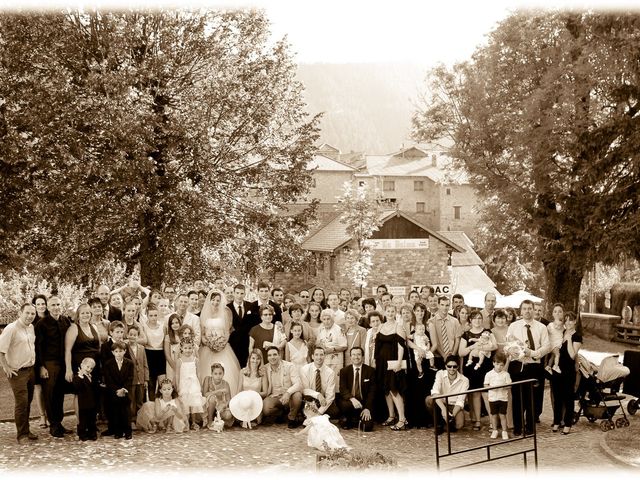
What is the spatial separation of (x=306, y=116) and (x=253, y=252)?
169 inches

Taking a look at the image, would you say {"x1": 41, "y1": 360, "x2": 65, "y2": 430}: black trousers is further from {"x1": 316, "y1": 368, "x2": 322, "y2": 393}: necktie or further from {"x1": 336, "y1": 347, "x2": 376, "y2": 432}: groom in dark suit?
{"x1": 336, "y1": 347, "x2": 376, "y2": 432}: groom in dark suit

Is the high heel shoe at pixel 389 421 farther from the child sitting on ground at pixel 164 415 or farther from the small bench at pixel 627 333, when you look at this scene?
the small bench at pixel 627 333

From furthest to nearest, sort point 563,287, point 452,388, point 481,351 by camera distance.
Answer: point 563,287, point 481,351, point 452,388

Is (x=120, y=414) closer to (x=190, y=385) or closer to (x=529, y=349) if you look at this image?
(x=190, y=385)

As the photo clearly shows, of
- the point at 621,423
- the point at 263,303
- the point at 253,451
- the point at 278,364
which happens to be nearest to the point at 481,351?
the point at 621,423

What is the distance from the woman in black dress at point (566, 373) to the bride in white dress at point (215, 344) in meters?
4.61

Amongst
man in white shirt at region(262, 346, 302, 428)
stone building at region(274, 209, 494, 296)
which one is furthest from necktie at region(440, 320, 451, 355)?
stone building at region(274, 209, 494, 296)

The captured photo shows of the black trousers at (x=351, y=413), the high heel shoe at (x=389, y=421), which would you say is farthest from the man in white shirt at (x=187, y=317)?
the high heel shoe at (x=389, y=421)

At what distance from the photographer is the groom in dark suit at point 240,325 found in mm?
12500

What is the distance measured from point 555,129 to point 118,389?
49.8 ft

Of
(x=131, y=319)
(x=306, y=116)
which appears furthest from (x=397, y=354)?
(x=306, y=116)

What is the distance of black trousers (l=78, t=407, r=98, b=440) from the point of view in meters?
10.6

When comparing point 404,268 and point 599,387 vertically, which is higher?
point 404,268

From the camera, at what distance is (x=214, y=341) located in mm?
11984
